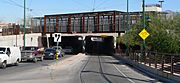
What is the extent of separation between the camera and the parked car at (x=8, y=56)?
108 ft

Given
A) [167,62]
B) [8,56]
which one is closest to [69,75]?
[167,62]

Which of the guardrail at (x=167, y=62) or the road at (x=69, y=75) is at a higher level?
the guardrail at (x=167, y=62)

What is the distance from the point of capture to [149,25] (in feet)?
141

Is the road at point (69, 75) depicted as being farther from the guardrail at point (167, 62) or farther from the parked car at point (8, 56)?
the guardrail at point (167, 62)

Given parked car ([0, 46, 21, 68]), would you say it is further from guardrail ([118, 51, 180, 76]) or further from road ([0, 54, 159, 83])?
guardrail ([118, 51, 180, 76])

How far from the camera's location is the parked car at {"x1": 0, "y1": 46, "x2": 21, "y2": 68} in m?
33.0

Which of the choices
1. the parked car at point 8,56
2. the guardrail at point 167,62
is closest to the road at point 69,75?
the parked car at point 8,56

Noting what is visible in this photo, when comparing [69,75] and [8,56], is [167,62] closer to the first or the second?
[69,75]

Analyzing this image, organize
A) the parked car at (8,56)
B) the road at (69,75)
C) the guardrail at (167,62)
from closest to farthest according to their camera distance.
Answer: the road at (69,75)
the guardrail at (167,62)
the parked car at (8,56)

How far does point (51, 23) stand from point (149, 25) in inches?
2637

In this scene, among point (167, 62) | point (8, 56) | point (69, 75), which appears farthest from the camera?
point (8, 56)

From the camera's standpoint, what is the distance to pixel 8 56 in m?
34.7

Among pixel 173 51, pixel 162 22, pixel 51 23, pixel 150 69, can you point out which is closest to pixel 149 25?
pixel 162 22

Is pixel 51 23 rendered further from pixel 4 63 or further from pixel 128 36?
pixel 4 63
